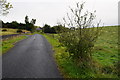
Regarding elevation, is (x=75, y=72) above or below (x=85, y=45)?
below

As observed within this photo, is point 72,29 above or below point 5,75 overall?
above

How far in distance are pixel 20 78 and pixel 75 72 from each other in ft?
9.69

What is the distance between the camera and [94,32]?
24.0 ft

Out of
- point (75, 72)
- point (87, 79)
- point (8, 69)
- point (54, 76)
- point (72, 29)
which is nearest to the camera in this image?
point (87, 79)

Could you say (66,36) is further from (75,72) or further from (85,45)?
(75,72)

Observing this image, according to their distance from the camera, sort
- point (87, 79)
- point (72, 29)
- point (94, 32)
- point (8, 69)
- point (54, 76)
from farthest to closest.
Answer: point (72, 29), point (94, 32), point (8, 69), point (54, 76), point (87, 79)

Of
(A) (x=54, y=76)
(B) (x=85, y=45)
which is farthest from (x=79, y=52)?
(A) (x=54, y=76)

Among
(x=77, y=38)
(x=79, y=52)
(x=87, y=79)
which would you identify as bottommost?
(x=87, y=79)

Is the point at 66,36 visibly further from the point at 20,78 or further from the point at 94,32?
the point at 20,78

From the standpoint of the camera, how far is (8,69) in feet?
21.9

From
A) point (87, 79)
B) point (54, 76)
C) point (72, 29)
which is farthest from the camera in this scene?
point (72, 29)

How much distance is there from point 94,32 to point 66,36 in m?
2.05

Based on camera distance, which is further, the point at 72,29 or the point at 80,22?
the point at 72,29

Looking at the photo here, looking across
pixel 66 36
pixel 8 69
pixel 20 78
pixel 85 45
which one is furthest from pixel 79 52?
pixel 8 69
